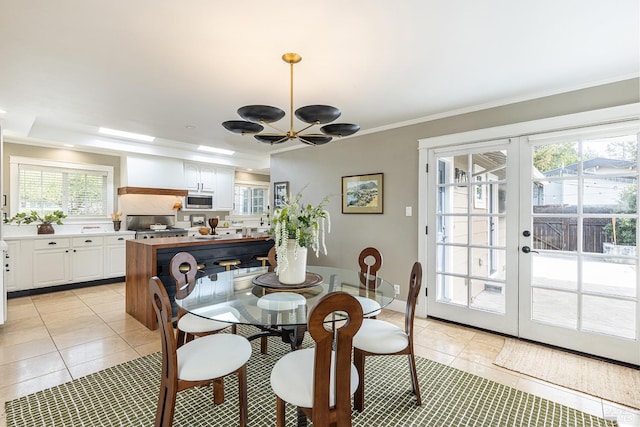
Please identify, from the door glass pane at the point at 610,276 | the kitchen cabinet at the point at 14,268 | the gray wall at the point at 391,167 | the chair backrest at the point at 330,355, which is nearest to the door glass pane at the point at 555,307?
the door glass pane at the point at 610,276

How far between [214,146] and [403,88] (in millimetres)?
3911

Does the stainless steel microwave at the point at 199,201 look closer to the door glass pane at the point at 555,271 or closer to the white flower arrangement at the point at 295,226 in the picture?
the white flower arrangement at the point at 295,226

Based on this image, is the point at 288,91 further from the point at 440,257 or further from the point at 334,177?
the point at 440,257

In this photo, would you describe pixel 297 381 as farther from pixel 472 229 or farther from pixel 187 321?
pixel 472 229

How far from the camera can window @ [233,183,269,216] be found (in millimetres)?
7574

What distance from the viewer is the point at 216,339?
1.86 meters

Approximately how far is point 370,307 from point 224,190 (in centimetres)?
566

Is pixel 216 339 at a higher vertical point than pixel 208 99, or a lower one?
lower

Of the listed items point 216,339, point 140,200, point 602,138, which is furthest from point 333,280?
point 140,200

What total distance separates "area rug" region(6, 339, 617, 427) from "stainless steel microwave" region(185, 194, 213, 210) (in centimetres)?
431

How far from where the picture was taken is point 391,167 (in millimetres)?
3941

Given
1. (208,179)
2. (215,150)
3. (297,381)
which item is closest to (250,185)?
(208,179)

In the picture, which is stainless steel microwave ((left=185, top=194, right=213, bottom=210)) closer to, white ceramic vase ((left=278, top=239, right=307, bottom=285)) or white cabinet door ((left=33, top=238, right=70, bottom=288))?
white cabinet door ((left=33, top=238, right=70, bottom=288))

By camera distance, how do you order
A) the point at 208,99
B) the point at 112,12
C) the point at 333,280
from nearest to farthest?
the point at 112,12 < the point at 333,280 < the point at 208,99
